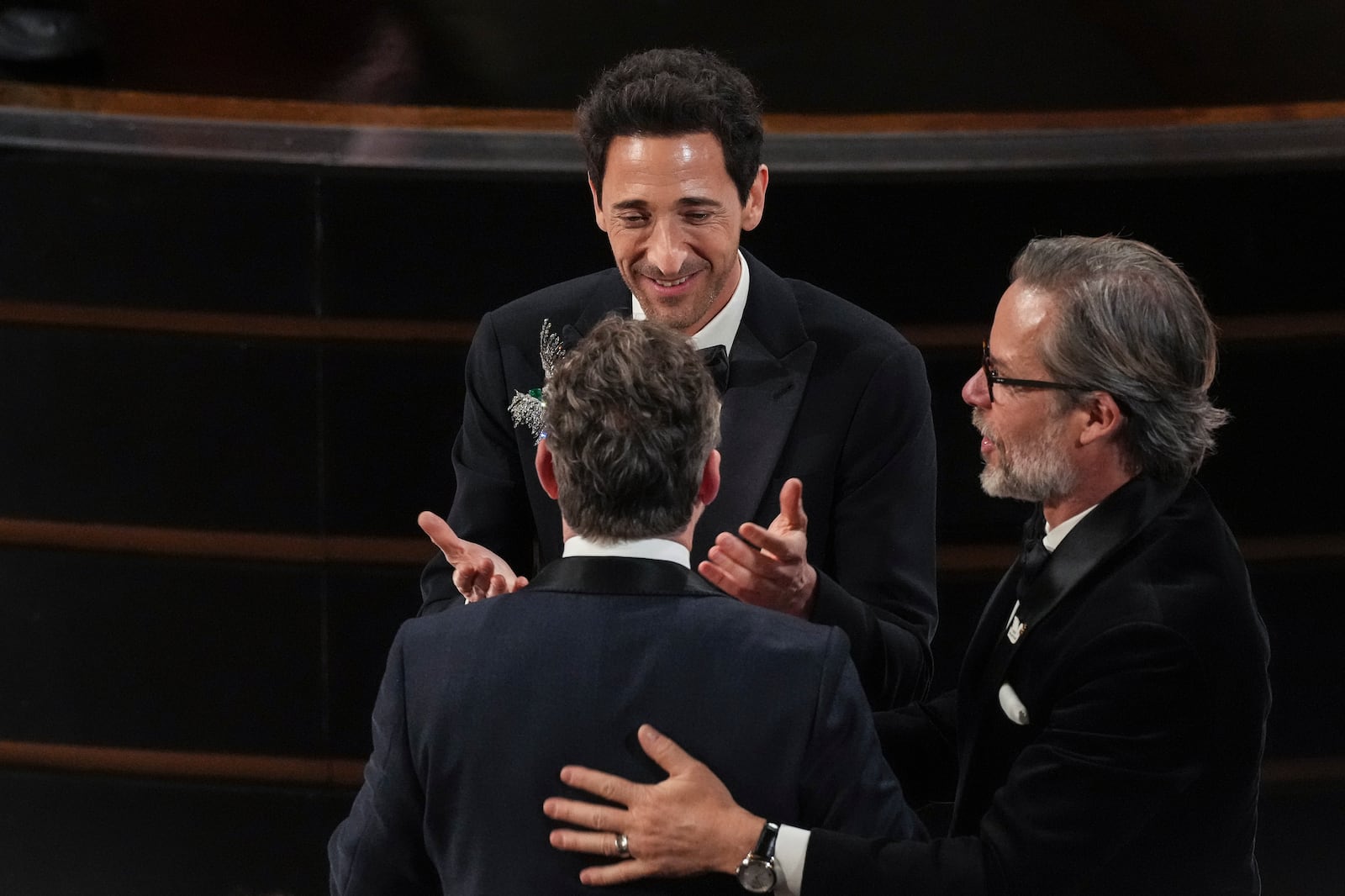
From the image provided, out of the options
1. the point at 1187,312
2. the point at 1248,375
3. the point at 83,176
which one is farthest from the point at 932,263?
the point at 83,176

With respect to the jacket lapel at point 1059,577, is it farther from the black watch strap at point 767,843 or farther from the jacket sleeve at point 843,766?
the black watch strap at point 767,843

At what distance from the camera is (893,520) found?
2.16m

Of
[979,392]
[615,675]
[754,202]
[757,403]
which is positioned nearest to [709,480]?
[615,675]

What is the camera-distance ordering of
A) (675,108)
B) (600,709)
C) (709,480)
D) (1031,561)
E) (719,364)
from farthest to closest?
(719,364)
(675,108)
(1031,561)
(709,480)
(600,709)

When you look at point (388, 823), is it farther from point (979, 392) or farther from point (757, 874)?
point (979, 392)

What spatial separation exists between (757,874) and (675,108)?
1.05m

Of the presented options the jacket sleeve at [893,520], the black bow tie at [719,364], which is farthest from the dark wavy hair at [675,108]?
the jacket sleeve at [893,520]

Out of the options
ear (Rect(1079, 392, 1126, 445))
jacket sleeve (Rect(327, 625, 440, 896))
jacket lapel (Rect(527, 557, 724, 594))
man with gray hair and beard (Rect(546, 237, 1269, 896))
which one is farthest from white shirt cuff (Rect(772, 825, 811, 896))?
ear (Rect(1079, 392, 1126, 445))

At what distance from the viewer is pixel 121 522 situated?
3346 millimetres

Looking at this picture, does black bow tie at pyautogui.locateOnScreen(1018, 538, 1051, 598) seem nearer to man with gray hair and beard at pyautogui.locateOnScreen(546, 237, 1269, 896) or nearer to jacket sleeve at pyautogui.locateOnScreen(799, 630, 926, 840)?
man with gray hair and beard at pyautogui.locateOnScreen(546, 237, 1269, 896)

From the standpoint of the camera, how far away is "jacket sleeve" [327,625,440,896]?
63.1 inches

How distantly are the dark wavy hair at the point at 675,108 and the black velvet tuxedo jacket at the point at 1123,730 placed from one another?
744 millimetres

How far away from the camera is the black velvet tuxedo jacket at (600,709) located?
5.01ft

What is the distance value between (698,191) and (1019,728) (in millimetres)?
834
